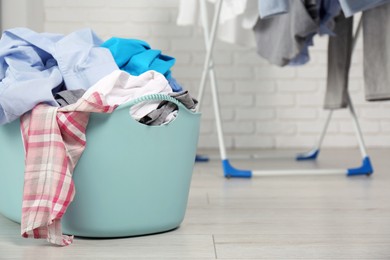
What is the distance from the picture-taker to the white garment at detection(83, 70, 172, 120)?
1.32m

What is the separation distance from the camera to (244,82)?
139 inches

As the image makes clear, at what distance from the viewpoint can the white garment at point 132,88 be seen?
4.32 ft

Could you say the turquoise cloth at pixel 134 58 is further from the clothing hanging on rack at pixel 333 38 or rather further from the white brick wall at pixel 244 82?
the white brick wall at pixel 244 82

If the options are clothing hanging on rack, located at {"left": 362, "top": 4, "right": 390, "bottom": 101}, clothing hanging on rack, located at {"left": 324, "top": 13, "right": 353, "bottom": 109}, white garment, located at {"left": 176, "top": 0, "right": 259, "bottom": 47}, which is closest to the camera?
clothing hanging on rack, located at {"left": 362, "top": 4, "right": 390, "bottom": 101}

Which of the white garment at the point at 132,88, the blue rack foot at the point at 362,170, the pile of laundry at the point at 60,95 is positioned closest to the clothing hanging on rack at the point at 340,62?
the blue rack foot at the point at 362,170

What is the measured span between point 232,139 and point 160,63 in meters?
2.12

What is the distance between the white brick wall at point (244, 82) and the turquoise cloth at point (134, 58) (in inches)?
79.7

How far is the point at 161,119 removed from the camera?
1.35 metres

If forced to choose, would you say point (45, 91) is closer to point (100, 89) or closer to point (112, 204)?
point (100, 89)

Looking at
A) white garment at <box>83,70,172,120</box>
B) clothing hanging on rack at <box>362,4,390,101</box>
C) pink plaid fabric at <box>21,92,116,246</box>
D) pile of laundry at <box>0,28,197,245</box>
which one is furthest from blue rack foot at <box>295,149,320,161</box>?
pink plaid fabric at <box>21,92,116,246</box>

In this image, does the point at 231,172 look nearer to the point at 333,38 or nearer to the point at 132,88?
the point at 333,38

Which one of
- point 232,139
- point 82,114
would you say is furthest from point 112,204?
point 232,139

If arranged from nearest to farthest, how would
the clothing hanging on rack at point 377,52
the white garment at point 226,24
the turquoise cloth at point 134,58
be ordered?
the turquoise cloth at point 134,58 → the clothing hanging on rack at point 377,52 → the white garment at point 226,24

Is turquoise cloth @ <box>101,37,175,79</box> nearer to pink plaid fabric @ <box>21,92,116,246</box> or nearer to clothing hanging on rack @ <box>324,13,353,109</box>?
pink plaid fabric @ <box>21,92,116,246</box>
